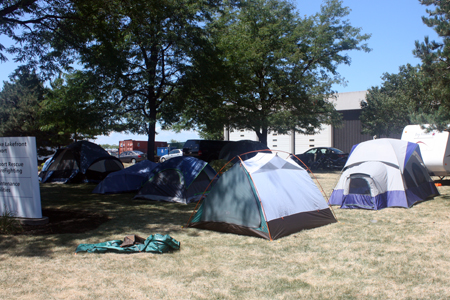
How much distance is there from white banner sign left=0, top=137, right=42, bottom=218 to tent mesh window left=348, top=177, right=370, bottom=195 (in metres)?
7.71

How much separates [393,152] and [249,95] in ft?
38.1

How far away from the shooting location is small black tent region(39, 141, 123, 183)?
15.5 metres

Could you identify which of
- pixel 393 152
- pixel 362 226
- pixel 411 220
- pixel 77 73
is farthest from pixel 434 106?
pixel 77 73

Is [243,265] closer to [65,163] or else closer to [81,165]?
[81,165]

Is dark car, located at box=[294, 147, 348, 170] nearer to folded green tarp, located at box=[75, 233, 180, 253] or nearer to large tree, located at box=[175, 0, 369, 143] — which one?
large tree, located at box=[175, 0, 369, 143]

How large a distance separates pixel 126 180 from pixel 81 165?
13.3 feet

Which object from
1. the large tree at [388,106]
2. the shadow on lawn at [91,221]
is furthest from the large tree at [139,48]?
the large tree at [388,106]

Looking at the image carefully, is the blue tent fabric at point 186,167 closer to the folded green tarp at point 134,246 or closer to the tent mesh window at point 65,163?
the folded green tarp at point 134,246

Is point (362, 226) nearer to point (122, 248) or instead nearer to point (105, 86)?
point (122, 248)

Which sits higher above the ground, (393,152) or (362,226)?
(393,152)

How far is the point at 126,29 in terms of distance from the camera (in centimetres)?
1216

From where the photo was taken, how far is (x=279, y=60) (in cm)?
1961

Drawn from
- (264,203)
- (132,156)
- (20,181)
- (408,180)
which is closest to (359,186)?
(408,180)

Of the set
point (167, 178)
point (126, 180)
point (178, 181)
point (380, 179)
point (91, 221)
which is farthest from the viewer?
point (126, 180)
